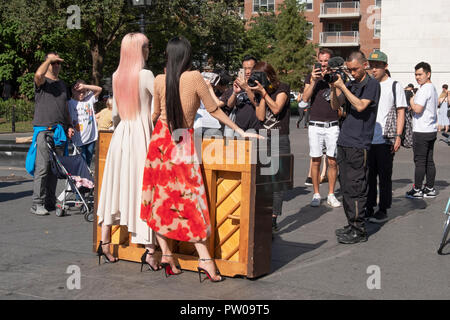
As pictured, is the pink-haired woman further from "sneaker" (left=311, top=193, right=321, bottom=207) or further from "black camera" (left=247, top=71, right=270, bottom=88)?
"sneaker" (left=311, top=193, right=321, bottom=207)

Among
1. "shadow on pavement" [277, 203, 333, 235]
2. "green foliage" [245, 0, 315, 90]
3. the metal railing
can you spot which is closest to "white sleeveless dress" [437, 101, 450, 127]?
"shadow on pavement" [277, 203, 333, 235]

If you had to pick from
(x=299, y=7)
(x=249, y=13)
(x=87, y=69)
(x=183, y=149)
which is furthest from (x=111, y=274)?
(x=249, y=13)

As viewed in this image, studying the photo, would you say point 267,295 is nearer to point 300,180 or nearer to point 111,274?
point 111,274

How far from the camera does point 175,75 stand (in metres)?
5.07

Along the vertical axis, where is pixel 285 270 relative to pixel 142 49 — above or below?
below

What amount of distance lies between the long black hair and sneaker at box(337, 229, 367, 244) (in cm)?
255

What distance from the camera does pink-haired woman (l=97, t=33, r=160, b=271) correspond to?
18.0 ft

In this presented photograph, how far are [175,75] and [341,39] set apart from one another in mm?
64746

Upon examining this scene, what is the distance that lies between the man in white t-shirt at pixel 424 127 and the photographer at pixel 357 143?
10.6ft

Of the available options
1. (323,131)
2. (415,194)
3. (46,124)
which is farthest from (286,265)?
(415,194)

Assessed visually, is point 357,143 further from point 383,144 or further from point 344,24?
point 344,24

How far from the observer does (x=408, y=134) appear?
861 cm

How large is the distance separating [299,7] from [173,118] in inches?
2060

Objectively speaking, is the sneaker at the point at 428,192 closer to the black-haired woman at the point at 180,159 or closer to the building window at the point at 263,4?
the black-haired woman at the point at 180,159
